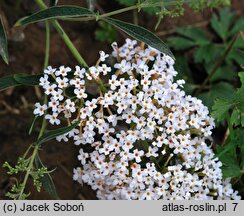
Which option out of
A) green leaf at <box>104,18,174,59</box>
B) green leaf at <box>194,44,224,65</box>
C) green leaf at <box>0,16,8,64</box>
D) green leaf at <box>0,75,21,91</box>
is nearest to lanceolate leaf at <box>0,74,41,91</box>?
green leaf at <box>0,75,21,91</box>

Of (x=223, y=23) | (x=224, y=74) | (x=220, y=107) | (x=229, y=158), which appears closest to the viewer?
(x=220, y=107)

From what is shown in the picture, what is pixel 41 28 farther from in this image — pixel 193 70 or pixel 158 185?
pixel 158 185

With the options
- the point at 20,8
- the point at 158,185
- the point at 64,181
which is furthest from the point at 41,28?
the point at 158,185

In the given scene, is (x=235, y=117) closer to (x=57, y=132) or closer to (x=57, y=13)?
(x=57, y=132)

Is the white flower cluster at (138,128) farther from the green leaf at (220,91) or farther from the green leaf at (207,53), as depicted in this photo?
the green leaf at (207,53)

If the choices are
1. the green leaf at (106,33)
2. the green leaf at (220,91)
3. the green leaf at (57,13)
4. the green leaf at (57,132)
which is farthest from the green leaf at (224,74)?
the green leaf at (57,132)

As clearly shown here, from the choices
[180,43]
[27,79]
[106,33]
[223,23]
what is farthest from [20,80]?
[223,23]

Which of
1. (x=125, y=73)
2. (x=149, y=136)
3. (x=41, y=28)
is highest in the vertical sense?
(x=41, y=28)
